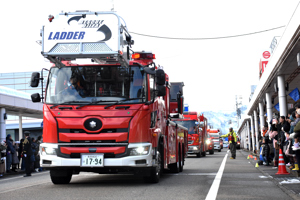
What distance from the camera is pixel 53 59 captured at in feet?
35.2

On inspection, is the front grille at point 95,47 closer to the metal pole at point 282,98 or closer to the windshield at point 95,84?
the windshield at point 95,84

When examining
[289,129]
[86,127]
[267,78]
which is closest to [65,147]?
[86,127]

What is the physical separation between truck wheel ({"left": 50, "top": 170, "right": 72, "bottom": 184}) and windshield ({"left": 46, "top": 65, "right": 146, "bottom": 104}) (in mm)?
1771

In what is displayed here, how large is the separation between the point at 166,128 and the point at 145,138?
2.62 m

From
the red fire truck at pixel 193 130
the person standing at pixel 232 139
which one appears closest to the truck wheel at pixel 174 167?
the person standing at pixel 232 139

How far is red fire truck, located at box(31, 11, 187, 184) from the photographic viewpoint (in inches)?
406

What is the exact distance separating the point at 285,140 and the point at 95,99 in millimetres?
7378

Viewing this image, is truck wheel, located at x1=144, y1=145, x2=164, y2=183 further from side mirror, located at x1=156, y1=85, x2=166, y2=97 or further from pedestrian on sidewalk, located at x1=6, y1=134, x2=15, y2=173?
pedestrian on sidewalk, located at x1=6, y1=134, x2=15, y2=173

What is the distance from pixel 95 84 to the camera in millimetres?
10773

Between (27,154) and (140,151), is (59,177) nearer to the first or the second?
(140,151)

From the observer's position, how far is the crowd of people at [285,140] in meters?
12.2

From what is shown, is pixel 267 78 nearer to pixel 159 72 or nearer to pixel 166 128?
pixel 166 128

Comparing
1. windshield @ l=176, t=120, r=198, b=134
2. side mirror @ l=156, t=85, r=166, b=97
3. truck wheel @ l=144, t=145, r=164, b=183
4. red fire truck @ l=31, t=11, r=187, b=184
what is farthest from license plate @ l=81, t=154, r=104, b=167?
windshield @ l=176, t=120, r=198, b=134

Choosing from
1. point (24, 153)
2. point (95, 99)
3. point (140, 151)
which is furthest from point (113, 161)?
point (24, 153)
